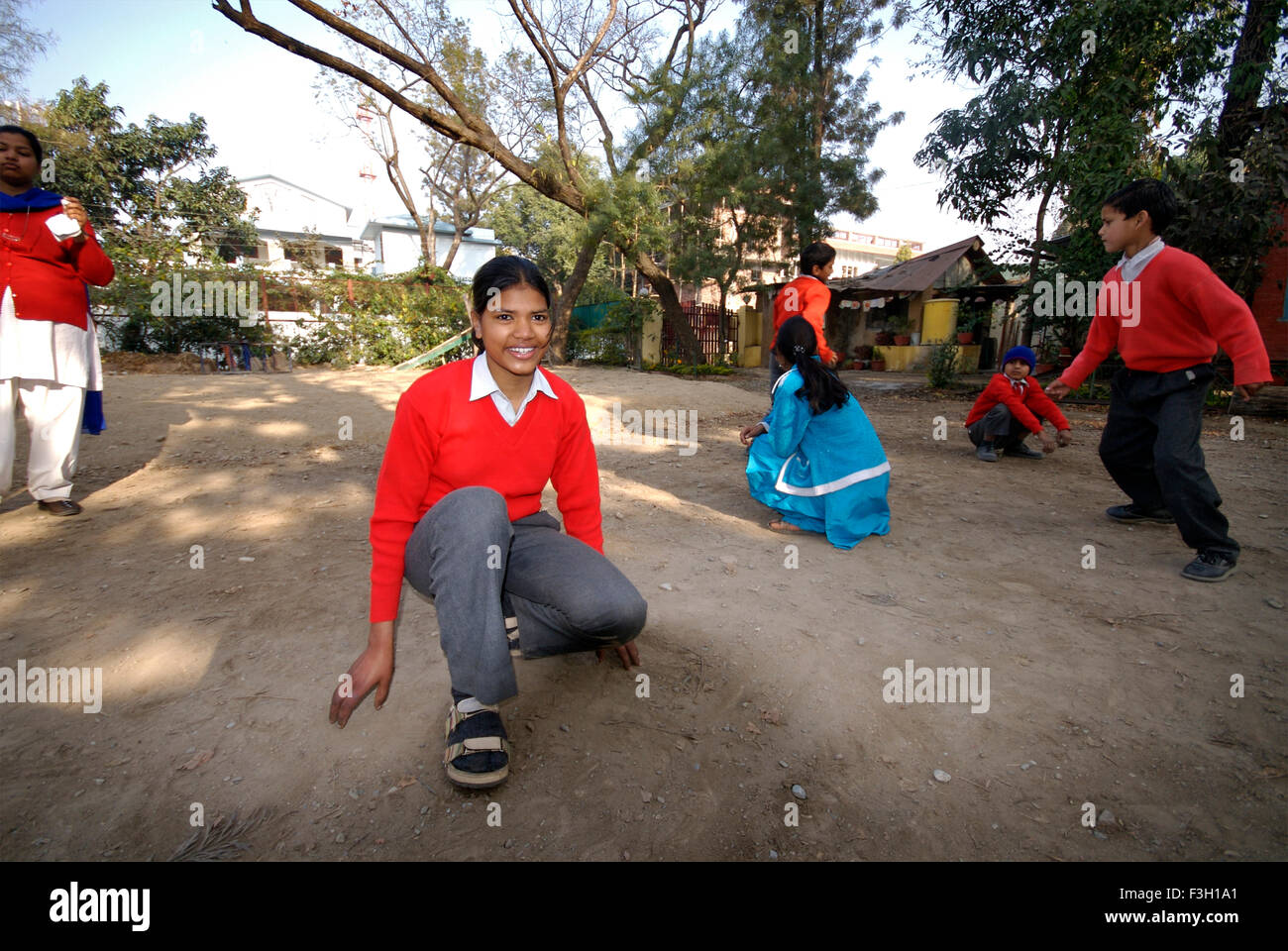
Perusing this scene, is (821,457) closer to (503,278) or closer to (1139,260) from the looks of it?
(1139,260)

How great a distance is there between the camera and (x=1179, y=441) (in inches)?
129

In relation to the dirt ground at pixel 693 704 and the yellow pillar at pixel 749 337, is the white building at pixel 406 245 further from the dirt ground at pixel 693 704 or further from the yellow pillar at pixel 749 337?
the dirt ground at pixel 693 704

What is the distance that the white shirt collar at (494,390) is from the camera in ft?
6.76

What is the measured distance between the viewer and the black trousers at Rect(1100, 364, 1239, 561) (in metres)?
3.23

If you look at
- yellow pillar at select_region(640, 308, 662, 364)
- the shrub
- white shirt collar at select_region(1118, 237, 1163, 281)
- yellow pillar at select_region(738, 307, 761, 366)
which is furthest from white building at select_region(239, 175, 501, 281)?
white shirt collar at select_region(1118, 237, 1163, 281)

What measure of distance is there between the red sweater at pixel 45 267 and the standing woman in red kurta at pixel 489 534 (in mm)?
3120

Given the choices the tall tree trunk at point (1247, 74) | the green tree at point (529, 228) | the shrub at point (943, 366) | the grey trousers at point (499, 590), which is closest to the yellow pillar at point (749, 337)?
the shrub at point (943, 366)

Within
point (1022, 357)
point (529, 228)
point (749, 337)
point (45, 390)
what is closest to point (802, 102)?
point (749, 337)

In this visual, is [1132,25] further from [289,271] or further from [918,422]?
[289,271]

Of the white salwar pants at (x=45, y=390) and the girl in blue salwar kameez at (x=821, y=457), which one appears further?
the girl in blue salwar kameez at (x=821, y=457)

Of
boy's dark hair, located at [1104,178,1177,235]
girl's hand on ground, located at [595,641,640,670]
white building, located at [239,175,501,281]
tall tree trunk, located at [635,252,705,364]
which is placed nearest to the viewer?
girl's hand on ground, located at [595,641,640,670]

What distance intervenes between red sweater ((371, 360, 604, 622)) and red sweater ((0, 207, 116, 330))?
122 inches

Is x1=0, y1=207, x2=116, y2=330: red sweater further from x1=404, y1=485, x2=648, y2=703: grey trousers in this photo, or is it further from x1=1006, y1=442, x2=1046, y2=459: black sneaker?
x1=1006, y1=442, x2=1046, y2=459: black sneaker

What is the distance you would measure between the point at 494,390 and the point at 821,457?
96.4 inches
